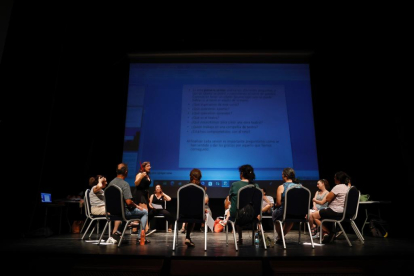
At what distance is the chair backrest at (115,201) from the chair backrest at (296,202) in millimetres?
2108

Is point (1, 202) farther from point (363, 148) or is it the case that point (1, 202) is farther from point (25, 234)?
point (363, 148)

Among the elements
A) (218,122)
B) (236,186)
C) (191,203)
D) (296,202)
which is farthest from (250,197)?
(218,122)

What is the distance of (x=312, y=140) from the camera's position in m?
6.71

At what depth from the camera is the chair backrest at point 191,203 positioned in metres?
3.52

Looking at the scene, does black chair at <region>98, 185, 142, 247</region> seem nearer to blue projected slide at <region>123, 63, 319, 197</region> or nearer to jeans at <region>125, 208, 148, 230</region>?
jeans at <region>125, 208, 148, 230</region>

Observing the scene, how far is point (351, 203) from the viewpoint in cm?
399

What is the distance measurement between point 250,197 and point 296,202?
23.8 inches

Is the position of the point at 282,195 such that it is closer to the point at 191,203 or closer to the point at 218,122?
the point at 191,203

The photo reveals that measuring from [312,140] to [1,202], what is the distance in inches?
244

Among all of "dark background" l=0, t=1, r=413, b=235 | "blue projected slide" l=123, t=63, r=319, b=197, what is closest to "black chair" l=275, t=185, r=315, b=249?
"blue projected slide" l=123, t=63, r=319, b=197

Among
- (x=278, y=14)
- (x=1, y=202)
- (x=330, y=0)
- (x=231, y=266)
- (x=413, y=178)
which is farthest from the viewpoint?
(x=278, y=14)

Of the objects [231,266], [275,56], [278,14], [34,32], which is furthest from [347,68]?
[34,32]

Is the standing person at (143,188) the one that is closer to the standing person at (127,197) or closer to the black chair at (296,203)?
the standing person at (127,197)

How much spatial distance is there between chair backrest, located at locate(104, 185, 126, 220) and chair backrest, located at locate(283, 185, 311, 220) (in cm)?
211
